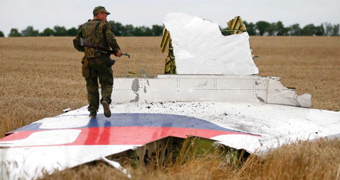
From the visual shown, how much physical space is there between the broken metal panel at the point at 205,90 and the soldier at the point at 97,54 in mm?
893

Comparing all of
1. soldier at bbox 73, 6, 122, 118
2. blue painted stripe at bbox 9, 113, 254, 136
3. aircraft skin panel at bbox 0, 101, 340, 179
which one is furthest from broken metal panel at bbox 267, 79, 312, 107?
soldier at bbox 73, 6, 122, 118

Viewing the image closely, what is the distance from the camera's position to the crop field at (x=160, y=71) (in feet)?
14.5

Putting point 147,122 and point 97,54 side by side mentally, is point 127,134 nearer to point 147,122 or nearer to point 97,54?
point 147,122

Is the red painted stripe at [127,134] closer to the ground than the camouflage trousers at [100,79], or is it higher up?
closer to the ground

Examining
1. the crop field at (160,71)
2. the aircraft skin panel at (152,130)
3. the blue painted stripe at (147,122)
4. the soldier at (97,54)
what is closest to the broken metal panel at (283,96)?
the aircraft skin panel at (152,130)

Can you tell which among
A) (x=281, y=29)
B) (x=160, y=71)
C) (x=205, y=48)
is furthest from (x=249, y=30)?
(x=205, y=48)

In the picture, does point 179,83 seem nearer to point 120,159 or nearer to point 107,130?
point 107,130

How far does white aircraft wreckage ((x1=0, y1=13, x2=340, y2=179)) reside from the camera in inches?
184

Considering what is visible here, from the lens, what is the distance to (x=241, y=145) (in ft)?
16.7

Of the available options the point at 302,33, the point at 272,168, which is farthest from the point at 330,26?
the point at 272,168

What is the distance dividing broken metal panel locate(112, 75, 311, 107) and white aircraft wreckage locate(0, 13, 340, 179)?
2 cm

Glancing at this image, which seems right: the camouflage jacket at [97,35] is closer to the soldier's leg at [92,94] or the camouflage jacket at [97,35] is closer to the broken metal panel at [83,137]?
the soldier's leg at [92,94]

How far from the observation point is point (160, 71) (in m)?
19.6

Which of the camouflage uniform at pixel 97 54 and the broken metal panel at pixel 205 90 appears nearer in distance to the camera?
the camouflage uniform at pixel 97 54
